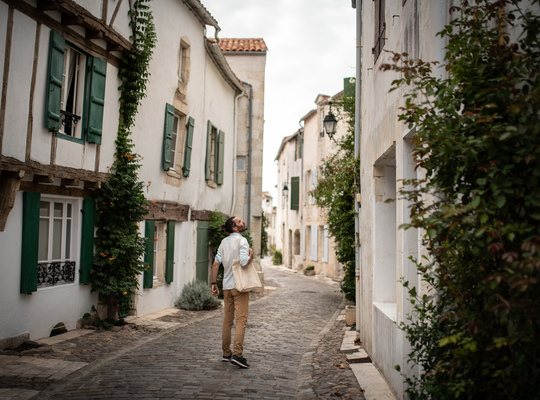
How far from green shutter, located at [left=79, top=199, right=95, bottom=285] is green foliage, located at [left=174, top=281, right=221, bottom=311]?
3.85 meters

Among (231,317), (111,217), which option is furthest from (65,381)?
(111,217)

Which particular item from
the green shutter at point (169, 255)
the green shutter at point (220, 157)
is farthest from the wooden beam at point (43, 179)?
the green shutter at point (220, 157)

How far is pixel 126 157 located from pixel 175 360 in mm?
4276

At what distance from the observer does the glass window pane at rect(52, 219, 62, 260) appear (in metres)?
8.26

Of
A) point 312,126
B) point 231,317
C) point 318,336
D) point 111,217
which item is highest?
point 312,126

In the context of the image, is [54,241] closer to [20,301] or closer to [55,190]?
[55,190]

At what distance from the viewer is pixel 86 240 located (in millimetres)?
8703

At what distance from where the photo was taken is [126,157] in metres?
9.54

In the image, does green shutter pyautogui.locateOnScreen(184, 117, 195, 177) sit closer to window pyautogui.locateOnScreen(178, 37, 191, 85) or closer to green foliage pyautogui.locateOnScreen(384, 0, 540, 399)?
window pyautogui.locateOnScreen(178, 37, 191, 85)

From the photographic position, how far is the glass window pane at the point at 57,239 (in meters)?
8.26

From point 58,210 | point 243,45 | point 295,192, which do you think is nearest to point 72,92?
point 58,210

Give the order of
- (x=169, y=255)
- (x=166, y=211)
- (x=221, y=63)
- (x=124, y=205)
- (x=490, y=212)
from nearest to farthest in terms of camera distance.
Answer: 1. (x=490, y=212)
2. (x=124, y=205)
3. (x=166, y=211)
4. (x=169, y=255)
5. (x=221, y=63)

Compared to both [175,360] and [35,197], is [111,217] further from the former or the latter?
[175,360]

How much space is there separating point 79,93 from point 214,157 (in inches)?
283
